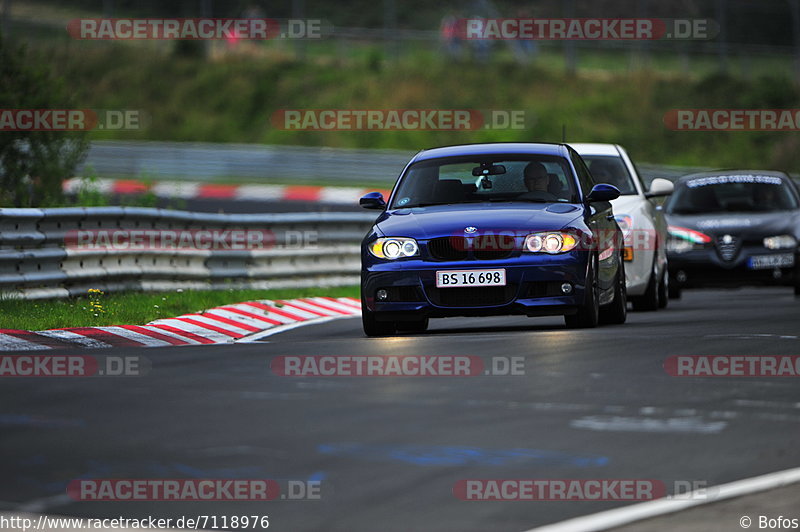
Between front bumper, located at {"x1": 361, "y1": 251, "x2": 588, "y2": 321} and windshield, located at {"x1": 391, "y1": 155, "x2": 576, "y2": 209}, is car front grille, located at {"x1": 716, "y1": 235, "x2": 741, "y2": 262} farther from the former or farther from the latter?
front bumper, located at {"x1": 361, "y1": 251, "x2": 588, "y2": 321}

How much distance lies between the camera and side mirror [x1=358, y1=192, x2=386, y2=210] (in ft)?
43.4

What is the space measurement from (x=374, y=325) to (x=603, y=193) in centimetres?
215

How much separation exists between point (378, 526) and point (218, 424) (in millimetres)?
2015

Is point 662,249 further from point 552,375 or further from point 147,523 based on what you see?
point 147,523

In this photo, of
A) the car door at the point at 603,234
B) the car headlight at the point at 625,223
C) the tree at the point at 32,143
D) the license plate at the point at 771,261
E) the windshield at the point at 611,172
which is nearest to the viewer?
the car door at the point at 603,234

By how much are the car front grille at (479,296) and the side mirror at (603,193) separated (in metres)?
1.39

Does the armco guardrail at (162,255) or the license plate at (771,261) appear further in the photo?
the license plate at (771,261)

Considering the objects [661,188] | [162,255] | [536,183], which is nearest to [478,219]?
[536,183]

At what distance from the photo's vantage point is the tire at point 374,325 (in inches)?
496

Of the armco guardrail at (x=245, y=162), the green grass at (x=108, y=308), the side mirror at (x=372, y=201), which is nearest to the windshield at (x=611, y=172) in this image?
the side mirror at (x=372, y=201)

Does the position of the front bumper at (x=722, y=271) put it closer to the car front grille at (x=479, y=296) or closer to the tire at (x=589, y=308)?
the tire at (x=589, y=308)

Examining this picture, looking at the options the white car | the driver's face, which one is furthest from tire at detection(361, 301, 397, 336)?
the white car

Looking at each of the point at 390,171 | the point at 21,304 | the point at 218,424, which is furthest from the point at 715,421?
the point at 390,171

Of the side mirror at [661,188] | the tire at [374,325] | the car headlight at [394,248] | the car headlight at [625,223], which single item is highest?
the side mirror at [661,188]
